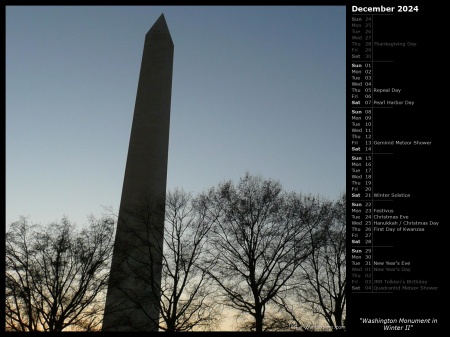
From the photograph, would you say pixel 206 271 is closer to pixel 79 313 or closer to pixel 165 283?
pixel 165 283

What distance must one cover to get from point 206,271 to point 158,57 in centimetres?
1983

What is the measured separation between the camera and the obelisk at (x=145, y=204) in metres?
28.6

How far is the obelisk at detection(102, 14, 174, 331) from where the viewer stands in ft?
93.8

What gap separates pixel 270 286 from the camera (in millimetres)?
27516

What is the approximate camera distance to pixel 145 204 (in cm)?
3145
